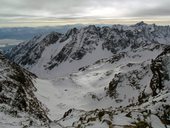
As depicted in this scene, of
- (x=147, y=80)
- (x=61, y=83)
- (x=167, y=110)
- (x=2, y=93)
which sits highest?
(x=167, y=110)

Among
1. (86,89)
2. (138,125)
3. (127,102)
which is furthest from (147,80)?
(138,125)

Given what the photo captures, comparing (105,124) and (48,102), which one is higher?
(105,124)

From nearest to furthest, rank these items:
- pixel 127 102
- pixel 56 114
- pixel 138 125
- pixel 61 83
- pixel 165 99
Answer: pixel 138 125 → pixel 165 99 → pixel 56 114 → pixel 127 102 → pixel 61 83

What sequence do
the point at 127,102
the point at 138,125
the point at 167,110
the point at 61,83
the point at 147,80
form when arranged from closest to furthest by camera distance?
1. the point at 138,125
2. the point at 167,110
3. the point at 127,102
4. the point at 147,80
5. the point at 61,83

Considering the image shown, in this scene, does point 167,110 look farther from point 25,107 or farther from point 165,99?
point 25,107

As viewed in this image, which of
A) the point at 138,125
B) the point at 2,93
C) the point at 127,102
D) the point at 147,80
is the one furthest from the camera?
the point at 147,80

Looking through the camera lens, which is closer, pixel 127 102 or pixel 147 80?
pixel 127 102

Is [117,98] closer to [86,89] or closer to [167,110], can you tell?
[86,89]

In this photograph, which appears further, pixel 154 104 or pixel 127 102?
pixel 127 102

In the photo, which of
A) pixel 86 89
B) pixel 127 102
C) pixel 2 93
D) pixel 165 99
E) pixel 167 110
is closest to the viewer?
pixel 167 110

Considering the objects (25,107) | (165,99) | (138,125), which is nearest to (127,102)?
(25,107)
